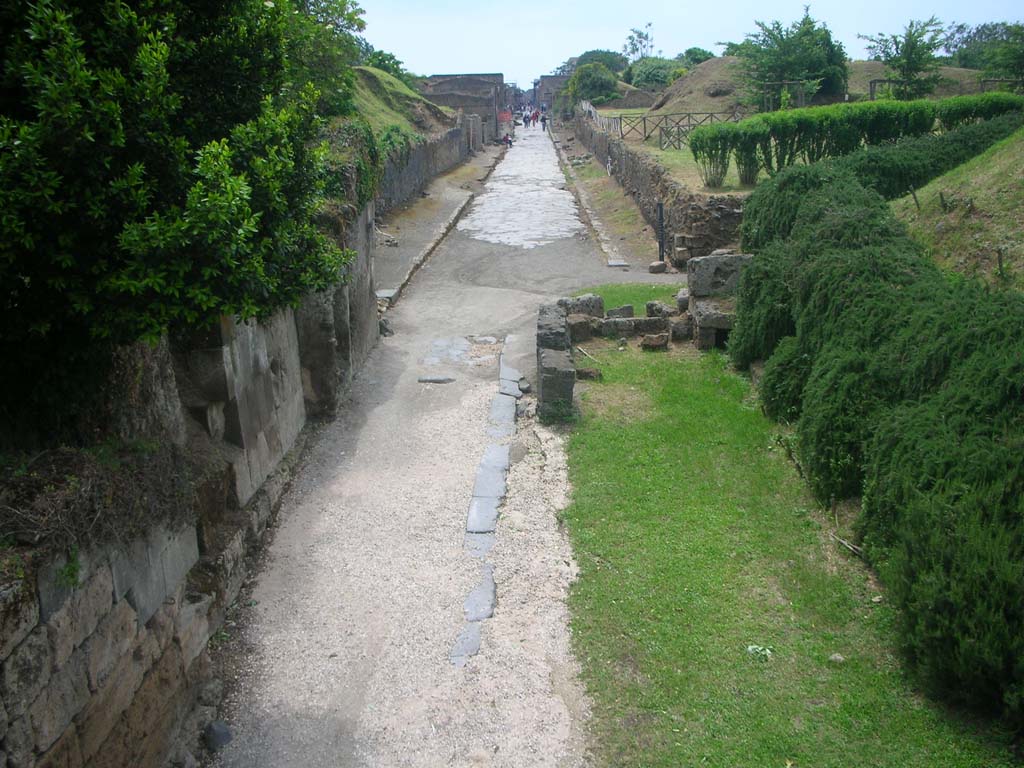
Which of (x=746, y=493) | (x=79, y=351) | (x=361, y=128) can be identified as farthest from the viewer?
(x=361, y=128)

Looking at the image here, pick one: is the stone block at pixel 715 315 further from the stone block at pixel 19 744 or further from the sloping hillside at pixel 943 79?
the sloping hillside at pixel 943 79

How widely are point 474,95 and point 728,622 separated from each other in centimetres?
5346

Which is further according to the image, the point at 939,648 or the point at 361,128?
the point at 361,128

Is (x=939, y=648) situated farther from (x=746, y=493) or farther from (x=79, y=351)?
(x=79, y=351)

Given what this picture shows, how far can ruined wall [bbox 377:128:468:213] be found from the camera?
74.5 ft

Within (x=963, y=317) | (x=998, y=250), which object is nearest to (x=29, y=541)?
(x=963, y=317)

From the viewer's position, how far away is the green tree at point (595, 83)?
57594mm

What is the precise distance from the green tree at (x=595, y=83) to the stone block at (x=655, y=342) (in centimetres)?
4645

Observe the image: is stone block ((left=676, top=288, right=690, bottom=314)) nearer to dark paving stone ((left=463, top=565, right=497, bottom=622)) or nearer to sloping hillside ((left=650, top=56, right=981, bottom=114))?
dark paving stone ((left=463, top=565, right=497, bottom=622))

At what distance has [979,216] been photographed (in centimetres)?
1097

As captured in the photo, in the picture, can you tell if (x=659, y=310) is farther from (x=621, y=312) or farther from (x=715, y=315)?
(x=715, y=315)

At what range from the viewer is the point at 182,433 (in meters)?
6.47

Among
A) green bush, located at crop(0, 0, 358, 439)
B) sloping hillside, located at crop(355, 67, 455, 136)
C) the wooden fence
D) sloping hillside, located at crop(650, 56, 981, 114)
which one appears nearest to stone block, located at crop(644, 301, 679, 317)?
green bush, located at crop(0, 0, 358, 439)

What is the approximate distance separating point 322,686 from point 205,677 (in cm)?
81
